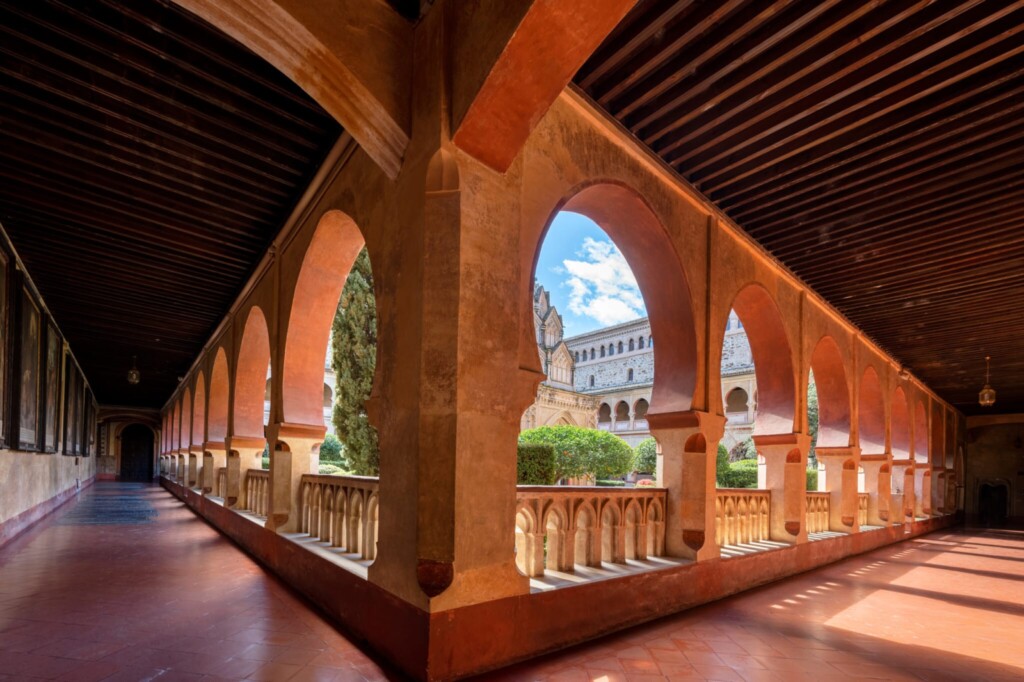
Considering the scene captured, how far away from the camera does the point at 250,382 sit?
9.83 m

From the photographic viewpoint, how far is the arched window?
120ft

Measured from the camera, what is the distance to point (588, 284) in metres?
106

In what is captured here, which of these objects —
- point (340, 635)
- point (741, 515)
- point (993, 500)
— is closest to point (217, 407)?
point (340, 635)

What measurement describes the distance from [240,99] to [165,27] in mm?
834

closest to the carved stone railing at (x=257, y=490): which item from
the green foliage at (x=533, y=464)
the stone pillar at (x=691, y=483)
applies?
the green foliage at (x=533, y=464)

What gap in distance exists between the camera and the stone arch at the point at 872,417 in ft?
40.0

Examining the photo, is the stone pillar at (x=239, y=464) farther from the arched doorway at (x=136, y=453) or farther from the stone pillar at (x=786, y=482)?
the arched doorway at (x=136, y=453)

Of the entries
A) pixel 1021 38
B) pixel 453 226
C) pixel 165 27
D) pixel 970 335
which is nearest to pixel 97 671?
pixel 453 226

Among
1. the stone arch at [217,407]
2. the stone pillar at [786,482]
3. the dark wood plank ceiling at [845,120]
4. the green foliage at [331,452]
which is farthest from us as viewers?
the green foliage at [331,452]

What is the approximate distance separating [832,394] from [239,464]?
10.5m

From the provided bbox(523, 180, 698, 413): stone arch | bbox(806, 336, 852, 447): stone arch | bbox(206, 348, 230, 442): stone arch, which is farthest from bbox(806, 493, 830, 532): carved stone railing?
bbox(206, 348, 230, 442): stone arch

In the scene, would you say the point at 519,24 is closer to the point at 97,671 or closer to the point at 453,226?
the point at 453,226

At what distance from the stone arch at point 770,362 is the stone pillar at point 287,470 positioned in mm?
5963

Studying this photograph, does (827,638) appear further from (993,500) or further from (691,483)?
(993,500)
